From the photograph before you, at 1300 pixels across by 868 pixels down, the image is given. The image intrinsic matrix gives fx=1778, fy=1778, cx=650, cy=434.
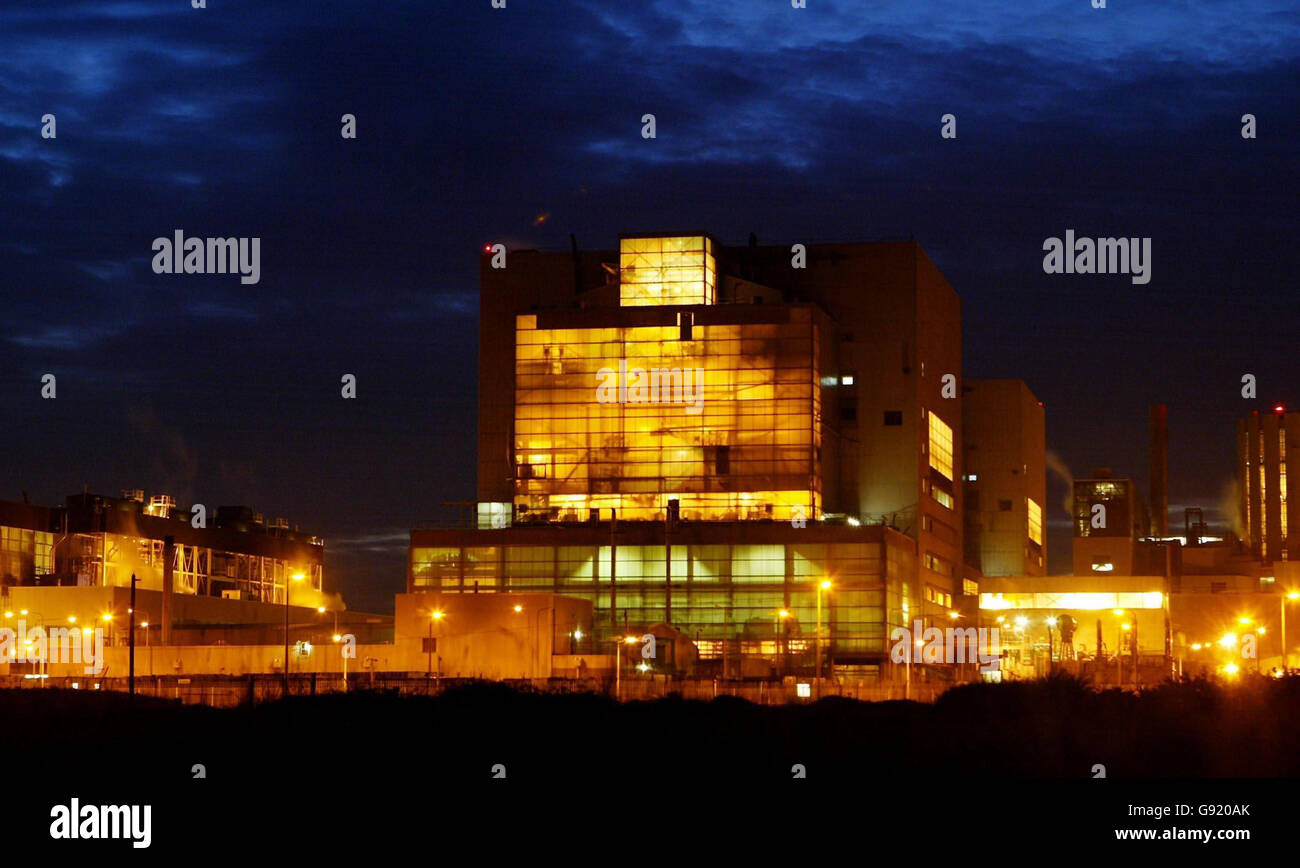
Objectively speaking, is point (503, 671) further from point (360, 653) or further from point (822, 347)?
point (822, 347)

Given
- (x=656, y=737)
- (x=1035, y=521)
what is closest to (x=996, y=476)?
(x=1035, y=521)

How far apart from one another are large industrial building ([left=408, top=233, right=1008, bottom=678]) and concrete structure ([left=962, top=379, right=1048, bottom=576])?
121 feet

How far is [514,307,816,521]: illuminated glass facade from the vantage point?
12875cm

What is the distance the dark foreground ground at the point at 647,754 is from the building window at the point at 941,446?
86.5m

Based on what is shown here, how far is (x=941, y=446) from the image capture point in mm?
149625

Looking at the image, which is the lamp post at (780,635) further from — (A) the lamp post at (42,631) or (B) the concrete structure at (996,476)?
(B) the concrete structure at (996,476)

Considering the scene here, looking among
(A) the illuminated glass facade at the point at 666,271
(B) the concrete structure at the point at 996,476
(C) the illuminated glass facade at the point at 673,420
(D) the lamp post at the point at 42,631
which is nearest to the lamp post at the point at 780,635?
(C) the illuminated glass facade at the point at 673,420

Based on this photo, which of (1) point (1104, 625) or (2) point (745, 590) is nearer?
(2) point (745, 590)

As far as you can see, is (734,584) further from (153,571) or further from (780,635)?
(153,571)

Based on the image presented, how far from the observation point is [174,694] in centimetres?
7394

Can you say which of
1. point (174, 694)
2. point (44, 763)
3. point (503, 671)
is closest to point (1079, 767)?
point (44, 763)

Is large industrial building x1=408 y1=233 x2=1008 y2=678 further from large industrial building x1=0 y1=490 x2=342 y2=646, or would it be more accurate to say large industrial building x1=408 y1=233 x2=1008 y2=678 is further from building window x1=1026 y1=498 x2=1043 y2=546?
building window x1=1026 y1=498 x2=1043 y2=546

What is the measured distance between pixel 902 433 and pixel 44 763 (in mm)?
101084

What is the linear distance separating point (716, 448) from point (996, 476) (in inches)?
2448
